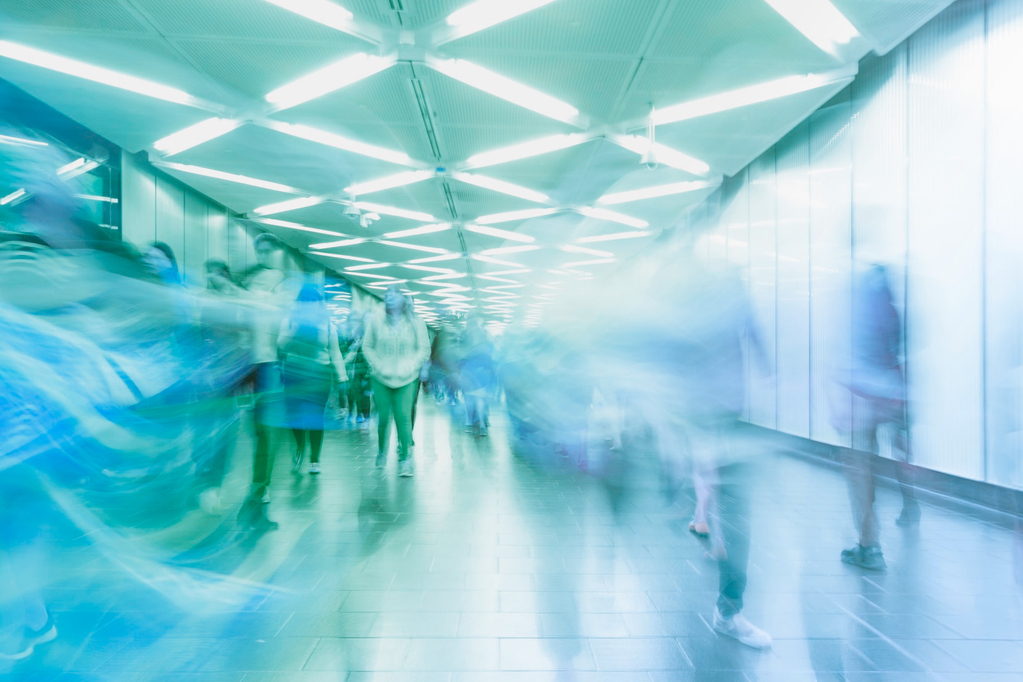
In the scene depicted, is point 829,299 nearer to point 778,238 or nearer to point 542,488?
point 778,238

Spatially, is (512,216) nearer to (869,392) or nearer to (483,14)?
(483,14)

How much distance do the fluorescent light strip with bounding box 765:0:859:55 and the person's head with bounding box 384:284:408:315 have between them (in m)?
4.16

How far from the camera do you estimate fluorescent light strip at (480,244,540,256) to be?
15.3 meters

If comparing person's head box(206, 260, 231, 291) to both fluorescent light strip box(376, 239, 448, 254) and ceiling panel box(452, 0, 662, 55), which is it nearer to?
ceiling panel box(452, 0, 662, 55)

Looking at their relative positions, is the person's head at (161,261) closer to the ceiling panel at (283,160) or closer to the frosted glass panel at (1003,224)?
the ceiling panel at (283,160)

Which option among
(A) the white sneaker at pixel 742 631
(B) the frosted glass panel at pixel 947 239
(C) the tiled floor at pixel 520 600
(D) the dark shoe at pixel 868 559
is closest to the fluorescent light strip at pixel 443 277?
(B) the frosted glass panel at pixel 947 239

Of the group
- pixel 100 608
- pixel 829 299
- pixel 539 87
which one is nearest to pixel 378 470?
pixel 100 608

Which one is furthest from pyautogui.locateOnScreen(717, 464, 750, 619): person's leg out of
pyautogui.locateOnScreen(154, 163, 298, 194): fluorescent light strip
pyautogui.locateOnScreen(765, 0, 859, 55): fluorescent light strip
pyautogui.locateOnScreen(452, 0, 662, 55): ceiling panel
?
pyautogui.locateOnScreen(154, 163, 298, 194): fluorescent light strip

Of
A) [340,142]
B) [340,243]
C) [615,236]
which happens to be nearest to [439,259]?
[340,243]

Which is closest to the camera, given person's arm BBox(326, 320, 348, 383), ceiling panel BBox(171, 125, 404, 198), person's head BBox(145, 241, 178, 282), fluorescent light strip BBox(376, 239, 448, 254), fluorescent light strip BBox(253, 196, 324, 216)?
person's head BBox(145, 241, 178, 282)

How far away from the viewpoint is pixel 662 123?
688cm

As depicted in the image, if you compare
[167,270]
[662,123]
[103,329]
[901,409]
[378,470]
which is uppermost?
[662,123]

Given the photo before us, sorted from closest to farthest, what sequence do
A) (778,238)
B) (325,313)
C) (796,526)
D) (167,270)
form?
(167,270), (796,526), (325,313), (778,238)

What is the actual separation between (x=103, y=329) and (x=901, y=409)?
422 cm
